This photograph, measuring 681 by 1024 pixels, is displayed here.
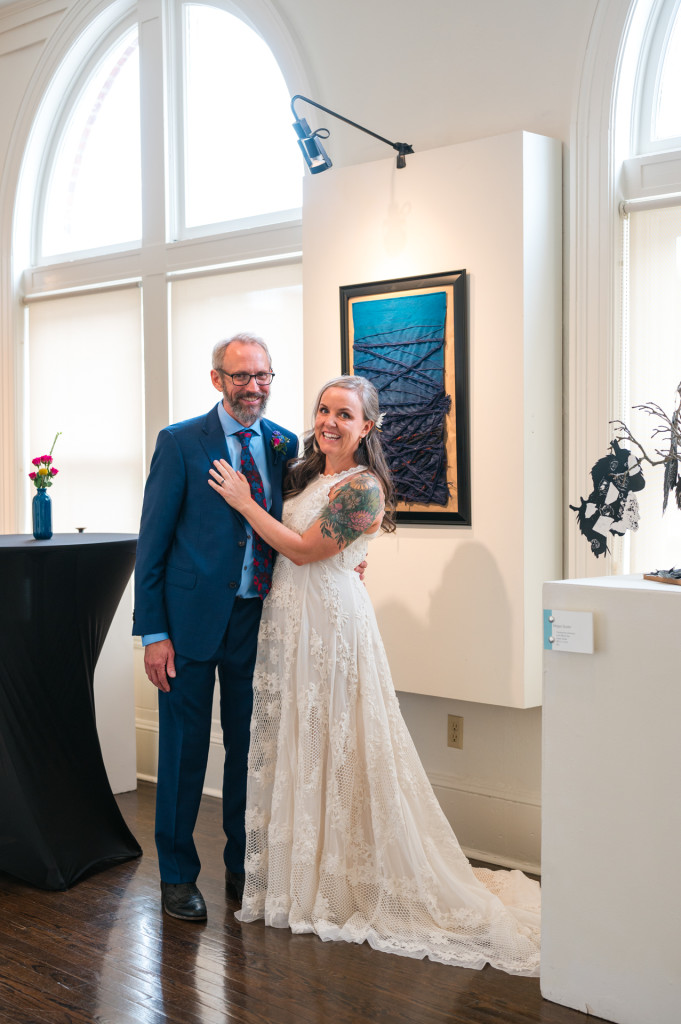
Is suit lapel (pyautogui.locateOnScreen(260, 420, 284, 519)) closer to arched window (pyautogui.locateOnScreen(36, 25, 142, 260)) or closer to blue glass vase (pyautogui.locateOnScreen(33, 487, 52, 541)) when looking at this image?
blue glass vase (pyautogui.locateOnScreen(33, 487, 52, 541))

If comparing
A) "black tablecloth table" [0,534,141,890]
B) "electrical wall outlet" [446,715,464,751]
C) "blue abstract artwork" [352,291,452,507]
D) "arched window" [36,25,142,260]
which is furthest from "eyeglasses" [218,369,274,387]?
"arched window" [36,25,142,260]

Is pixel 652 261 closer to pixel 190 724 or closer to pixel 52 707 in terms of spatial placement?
pixel 190 724

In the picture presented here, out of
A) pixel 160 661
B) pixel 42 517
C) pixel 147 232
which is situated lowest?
pixel 160 661

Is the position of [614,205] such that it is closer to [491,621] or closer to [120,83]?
[491,621]

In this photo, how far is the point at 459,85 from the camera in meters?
3.69

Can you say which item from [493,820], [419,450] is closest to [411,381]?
[419,450]

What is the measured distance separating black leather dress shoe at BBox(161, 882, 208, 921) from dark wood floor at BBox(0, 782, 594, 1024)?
3cm

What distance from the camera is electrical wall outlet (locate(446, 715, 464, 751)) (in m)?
3.79

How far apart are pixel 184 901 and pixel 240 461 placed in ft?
4.59

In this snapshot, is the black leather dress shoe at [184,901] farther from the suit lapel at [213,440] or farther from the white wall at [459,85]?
the suit lapel at [213,440]

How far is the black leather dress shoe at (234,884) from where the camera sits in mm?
3334

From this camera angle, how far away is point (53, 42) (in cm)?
539

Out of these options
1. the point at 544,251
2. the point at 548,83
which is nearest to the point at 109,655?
the point at 544,251

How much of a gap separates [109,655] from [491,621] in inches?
74.1
